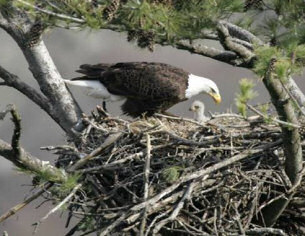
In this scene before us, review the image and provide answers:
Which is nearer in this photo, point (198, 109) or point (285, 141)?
point (285, 141)

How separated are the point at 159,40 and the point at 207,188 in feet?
3.39

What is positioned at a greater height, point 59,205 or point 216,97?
point 216,97

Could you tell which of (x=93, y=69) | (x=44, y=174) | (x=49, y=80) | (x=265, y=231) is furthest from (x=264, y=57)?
(x=93, y=69)

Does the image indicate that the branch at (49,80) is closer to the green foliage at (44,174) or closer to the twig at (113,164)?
the twig at (113,164)

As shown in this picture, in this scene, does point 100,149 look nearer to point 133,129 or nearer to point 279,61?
point 133,129

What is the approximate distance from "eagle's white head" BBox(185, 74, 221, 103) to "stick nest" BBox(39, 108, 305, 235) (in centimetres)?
98

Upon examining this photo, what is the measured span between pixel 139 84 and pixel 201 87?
0.48 meters

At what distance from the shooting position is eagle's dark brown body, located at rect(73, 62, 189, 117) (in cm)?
577

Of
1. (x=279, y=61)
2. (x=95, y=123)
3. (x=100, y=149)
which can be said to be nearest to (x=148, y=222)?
(x=100, y=149)

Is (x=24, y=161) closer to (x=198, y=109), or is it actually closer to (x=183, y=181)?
(x=183, y=181)

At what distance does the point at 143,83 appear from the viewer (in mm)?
5785

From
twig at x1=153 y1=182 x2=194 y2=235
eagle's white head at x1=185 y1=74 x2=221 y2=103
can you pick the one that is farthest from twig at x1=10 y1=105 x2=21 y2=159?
eagle's white head at x1=185 y1=74 x2=221 y2=103

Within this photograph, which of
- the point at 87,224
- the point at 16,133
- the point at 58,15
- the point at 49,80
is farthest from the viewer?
the point at 49,80

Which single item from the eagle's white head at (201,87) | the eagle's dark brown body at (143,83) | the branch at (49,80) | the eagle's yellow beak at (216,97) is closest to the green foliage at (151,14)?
the branch at (49,80)
